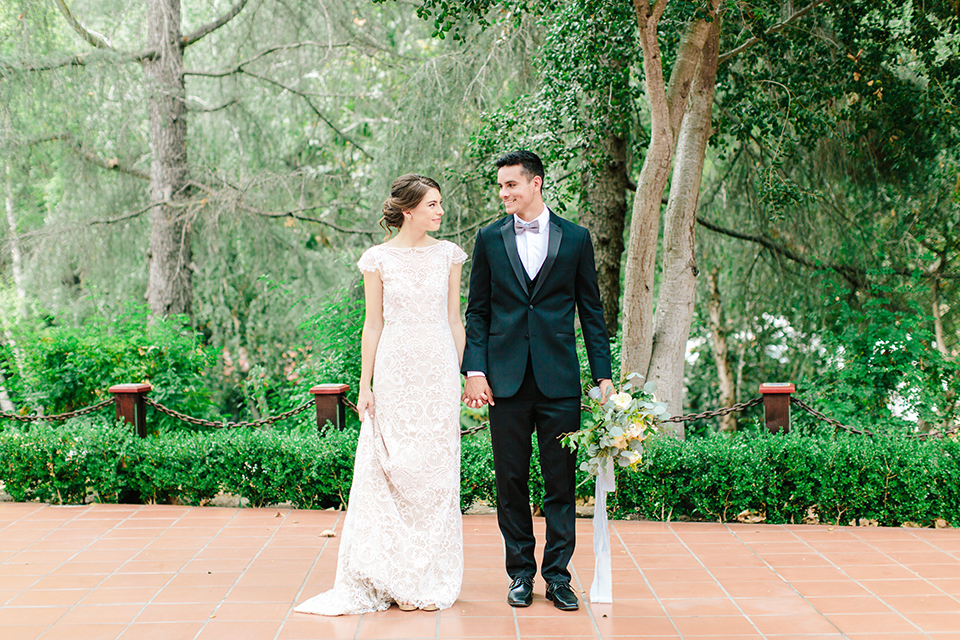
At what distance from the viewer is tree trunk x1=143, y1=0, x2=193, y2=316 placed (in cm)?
966

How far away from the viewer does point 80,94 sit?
8.83 meters

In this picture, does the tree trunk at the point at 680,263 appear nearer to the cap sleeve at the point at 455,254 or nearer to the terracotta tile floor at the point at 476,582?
the terracotta tile floor at the point at 476,582

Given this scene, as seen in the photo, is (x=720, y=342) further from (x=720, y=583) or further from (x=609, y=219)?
(x=720, y=583)

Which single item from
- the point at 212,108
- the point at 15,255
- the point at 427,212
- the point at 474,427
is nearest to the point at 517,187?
the point at 427,212

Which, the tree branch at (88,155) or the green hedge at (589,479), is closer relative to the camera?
the green hedge at (589,479)

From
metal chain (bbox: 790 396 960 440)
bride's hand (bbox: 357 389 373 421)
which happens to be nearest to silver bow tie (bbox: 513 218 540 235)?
bride's hand (bbox: 357 389 373 421)

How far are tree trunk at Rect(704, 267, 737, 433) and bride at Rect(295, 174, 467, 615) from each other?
21.7 ft

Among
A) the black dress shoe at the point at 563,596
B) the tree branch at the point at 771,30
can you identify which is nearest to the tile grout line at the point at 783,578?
the black dress shoe at the point at 563,596

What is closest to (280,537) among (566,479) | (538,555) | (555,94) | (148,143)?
(538,555)

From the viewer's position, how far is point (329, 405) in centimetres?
589

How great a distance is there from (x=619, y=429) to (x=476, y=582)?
1229 mm

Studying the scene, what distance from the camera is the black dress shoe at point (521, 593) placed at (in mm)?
3590

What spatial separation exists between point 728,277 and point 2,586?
7954mm

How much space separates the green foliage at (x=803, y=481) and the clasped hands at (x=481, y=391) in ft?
5.08
